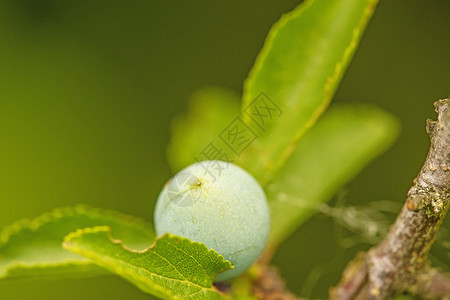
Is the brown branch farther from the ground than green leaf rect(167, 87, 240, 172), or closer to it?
closer to it

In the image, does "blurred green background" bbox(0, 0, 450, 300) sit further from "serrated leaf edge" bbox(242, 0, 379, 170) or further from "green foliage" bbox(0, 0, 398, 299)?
"serrated leaf edge" bbox(242, 0, 379, 170)

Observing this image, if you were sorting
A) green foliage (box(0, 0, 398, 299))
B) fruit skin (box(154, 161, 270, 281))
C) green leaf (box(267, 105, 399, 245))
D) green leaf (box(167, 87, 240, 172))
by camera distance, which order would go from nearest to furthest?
green foliage (box(0, 0, 398, 299)) → fruit skin (box(154, 161, 270, 281)) → green leaf (box(267, 105, 399, 245)) → green leaf (box(167, 87, 240, 172))

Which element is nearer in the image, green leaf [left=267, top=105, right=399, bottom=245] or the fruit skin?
the fruit skin

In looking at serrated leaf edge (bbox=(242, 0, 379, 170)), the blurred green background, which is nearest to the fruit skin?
serrated leaf edge (bbox=(242, 0, 379, 170))

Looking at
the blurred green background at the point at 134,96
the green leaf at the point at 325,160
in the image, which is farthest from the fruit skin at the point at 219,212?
the blurred green background at the point at 134,96

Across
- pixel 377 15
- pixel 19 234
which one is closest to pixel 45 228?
pixel 19 234

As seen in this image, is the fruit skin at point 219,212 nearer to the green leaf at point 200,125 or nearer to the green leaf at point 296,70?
the green leaf at point 296,70

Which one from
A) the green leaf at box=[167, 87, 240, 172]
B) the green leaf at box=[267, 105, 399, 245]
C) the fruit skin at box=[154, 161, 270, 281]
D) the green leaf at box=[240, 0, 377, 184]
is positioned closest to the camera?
the fruit skin at box=[154, 161, 270, 281]
